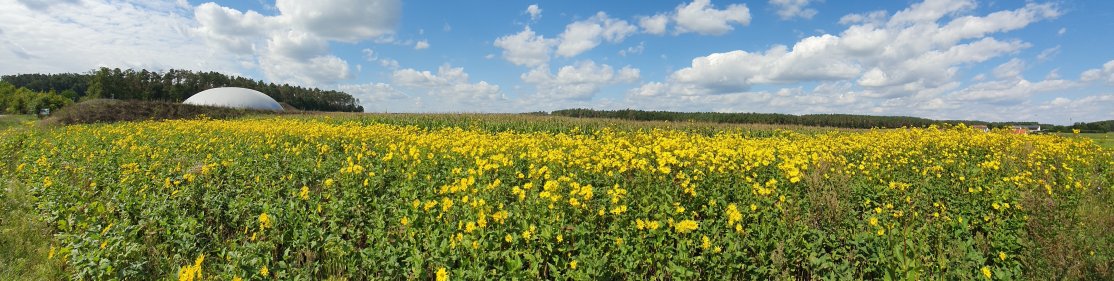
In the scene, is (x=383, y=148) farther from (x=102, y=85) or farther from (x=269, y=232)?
(x=102, y=85)

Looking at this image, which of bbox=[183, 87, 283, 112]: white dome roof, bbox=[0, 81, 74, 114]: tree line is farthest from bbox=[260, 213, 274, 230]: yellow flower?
bbox=[0, 81, 74, 114]: tree line

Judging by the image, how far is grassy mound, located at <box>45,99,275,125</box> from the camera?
2909 cm

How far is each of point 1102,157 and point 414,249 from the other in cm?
1311

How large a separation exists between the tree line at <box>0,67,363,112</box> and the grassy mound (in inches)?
1803

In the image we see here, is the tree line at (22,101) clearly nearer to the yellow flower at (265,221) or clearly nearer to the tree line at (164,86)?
the tree line at (164,86)

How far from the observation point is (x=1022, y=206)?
513cm

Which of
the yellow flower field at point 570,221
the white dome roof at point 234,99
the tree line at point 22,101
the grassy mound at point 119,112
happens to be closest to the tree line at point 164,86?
the tree line at point 22,101

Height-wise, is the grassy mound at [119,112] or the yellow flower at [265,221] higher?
the grassy mound at [119,112]

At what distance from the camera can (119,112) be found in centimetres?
3130

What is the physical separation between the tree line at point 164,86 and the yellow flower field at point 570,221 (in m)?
83.7

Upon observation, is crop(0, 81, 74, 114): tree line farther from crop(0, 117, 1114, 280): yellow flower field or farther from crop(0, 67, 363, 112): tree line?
crop(0, 117, 1114, 280): yellow flower field

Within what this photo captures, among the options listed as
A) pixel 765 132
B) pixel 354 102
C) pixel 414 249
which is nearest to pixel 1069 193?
pixel 414 249

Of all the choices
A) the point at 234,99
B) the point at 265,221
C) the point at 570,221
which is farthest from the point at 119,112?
the point at 570,221

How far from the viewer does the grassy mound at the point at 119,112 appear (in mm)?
29094
